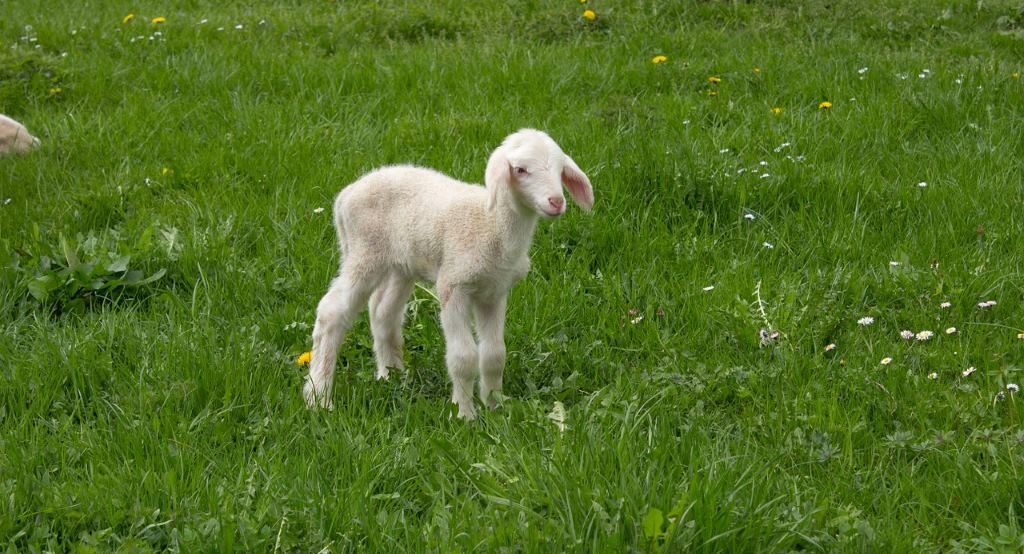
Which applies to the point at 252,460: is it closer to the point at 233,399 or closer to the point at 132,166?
the point at 233,399

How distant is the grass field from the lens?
146 inches

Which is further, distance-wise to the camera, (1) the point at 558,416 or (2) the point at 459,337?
(2) the point at 459,337

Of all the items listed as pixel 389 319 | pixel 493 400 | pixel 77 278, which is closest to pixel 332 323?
pixel 389 319

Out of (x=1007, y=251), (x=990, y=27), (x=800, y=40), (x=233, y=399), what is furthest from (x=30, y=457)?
(x=990, y=27)

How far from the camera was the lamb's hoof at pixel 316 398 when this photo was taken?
4.46m

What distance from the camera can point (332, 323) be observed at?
468 centimetres

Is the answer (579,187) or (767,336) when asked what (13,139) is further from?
(767,336)

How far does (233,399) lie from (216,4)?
689 centimetres

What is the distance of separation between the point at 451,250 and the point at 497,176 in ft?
1.39

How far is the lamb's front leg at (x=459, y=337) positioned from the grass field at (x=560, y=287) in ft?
0.61

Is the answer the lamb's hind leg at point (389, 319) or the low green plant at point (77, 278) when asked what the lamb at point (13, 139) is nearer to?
the low green plant at point (77, 278)

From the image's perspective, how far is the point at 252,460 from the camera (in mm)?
4055

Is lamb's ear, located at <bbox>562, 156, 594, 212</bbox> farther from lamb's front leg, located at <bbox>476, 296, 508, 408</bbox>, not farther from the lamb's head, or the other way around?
lamb's front leg, located at <bbox>476, 296, 508, 408</bbox>

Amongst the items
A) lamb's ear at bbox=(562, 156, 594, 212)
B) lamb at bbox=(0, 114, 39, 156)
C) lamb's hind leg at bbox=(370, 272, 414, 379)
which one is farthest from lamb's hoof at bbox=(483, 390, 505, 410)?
lamb at bbox=(0, 114, 39, 156)
